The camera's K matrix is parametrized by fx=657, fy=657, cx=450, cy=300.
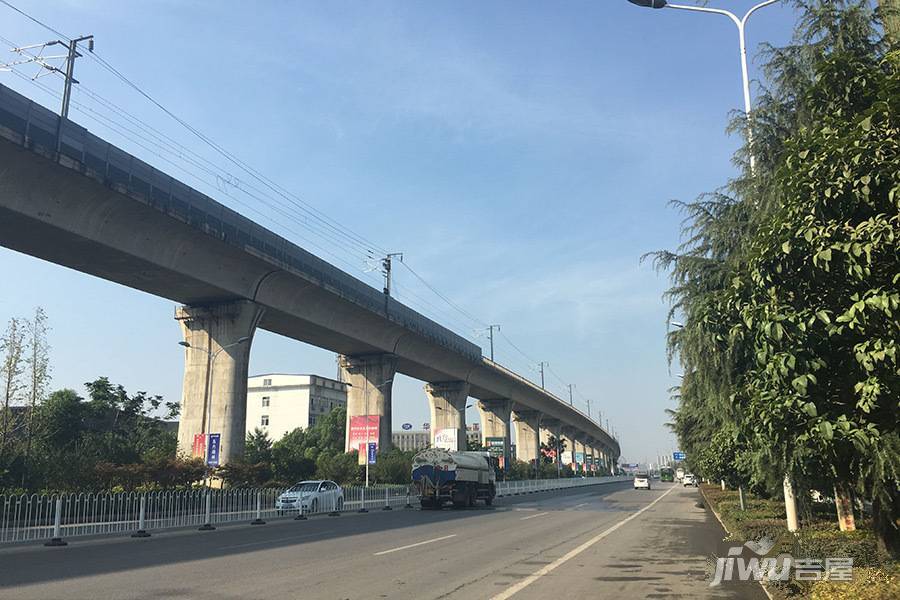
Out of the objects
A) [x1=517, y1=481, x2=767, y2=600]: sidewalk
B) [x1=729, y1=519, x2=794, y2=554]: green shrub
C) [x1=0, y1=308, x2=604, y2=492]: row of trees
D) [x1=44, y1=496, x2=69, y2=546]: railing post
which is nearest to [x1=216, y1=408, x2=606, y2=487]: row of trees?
[x1=0, y1=308, x2=604, y2=492]: row of trees

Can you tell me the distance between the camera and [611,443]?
167 metres

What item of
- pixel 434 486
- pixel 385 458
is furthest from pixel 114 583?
pixel 385 458

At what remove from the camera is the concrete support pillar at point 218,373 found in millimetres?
33094

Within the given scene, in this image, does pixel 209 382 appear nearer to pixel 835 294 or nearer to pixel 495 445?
pixel 835 294

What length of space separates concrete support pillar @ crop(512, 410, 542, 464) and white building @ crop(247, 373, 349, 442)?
41.7 meters

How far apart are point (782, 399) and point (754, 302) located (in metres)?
0.94

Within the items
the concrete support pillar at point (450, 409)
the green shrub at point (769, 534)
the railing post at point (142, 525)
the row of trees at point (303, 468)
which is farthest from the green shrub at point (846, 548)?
the concrete support pillar at point (450, 409)

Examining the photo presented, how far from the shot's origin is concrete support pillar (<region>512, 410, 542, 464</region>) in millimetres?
89375

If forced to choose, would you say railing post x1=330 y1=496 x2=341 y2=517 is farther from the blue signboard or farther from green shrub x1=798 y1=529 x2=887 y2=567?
green shrub x1=798 y1=529 x2=887 y2=567

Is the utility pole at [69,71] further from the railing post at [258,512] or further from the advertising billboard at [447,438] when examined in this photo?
the advertising billboard at [447,438]

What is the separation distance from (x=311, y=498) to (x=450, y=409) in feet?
117

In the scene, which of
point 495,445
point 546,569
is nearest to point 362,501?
point 546,569

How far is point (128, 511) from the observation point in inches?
828

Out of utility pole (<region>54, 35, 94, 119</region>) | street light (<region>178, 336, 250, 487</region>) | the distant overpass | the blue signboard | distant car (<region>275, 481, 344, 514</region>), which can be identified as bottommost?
distant car (<region>275, 481, 344, 514</region>)
